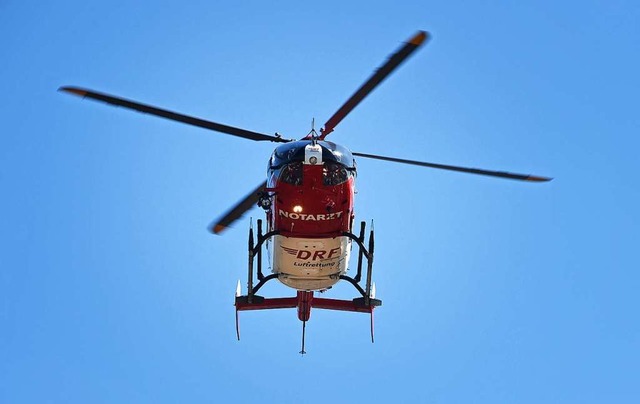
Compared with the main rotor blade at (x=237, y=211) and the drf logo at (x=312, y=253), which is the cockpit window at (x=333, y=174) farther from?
the main rotor blade at (x=237, y=211)

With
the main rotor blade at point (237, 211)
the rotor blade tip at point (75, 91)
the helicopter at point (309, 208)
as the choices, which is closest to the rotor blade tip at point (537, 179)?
the helicopter at point (309, 208)

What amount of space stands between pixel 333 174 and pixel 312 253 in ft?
6.31

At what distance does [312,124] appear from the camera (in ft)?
64.3

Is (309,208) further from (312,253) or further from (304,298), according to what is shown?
(304,298)

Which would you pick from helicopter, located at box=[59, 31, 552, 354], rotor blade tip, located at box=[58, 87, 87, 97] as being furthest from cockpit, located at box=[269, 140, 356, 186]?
rotor blade tip, located at box=[58, 87, 87, 97]

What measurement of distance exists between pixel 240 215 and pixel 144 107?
169 inches

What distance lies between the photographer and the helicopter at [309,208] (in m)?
18.8

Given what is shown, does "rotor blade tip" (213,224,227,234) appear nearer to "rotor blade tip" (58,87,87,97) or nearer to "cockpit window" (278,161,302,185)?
"cockpit window" (278,161,302,185)

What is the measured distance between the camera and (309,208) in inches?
748

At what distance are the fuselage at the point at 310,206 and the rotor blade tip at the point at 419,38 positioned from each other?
11.4 ft

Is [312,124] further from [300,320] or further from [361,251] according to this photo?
[300,320]

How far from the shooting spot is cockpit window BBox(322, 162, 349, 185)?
18.9m

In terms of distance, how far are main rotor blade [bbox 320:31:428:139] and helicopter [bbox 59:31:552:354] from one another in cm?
3

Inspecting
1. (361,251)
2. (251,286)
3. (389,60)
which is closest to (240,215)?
(251,286)
